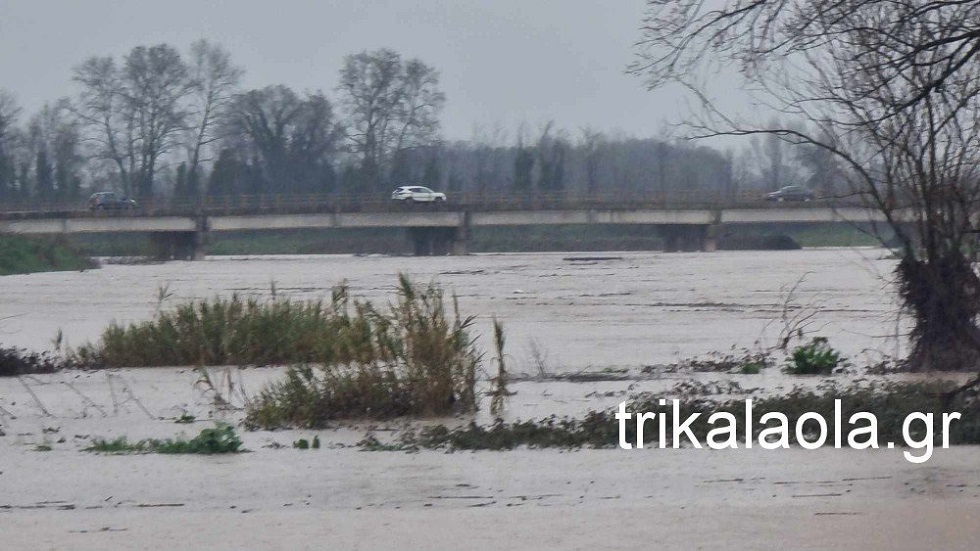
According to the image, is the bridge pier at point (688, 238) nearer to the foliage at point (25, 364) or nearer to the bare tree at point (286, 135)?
the bare tree at point (286, 135)

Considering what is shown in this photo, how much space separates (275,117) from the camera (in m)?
125

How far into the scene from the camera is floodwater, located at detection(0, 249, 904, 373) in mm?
26000

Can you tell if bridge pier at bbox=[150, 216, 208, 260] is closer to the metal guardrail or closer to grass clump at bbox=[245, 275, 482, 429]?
the metal guardrail

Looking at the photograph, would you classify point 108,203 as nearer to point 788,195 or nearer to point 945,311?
point 788,195

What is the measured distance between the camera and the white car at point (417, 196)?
3870 inches

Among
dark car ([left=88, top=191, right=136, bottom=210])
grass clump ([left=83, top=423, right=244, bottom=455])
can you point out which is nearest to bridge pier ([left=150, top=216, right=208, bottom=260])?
dark car ([left=88, top=191, right=136, bottom=210])

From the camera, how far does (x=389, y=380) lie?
15797 mm

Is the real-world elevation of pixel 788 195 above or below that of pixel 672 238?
above

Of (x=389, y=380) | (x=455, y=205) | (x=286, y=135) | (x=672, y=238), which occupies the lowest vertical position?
(x=389, y=380)

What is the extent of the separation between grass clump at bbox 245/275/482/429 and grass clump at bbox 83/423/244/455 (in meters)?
1.62

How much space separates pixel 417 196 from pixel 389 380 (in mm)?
83518

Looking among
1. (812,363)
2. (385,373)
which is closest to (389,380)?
(385,373)

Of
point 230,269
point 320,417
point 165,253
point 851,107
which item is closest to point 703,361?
point 851,107

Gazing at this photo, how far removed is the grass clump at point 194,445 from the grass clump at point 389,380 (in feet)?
5.31
